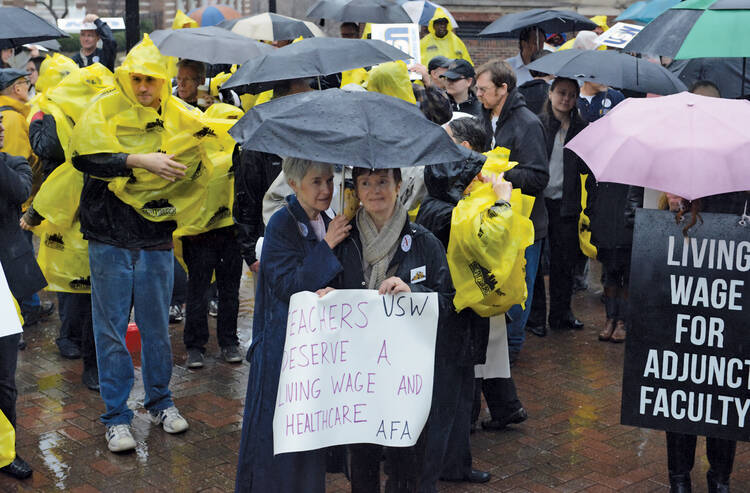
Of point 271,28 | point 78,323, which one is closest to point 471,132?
point 78,323

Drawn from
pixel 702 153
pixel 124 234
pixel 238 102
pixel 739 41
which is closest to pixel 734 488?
pixel 702 153

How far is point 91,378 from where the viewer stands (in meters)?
6.65

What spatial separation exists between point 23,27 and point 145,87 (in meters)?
1.85

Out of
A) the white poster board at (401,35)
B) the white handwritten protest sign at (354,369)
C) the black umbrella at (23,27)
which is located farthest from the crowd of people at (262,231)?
the white poster board at (401,35)

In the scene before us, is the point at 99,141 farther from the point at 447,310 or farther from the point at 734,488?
the point at 734,488

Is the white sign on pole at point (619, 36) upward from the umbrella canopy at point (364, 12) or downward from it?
downward

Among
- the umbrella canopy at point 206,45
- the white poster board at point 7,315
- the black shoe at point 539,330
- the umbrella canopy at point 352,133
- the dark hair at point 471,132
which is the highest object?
the umbrella canopy at point 206,45

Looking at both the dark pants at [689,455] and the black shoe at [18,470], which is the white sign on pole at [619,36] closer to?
the dark pants at [689,455]

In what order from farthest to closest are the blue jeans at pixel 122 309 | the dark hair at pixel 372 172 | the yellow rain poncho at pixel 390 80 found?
the yellow rain poncho at pixel 390 80, the blue jeans at pixel 122 309, the dark hair at pixel 372 172

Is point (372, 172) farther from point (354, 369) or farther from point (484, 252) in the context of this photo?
point (484, 252)

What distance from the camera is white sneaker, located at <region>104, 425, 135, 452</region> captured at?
5.51 meters

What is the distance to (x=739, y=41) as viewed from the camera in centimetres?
540

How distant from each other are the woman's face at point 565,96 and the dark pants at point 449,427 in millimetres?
3564

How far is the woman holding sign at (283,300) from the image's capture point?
12.6 feet
